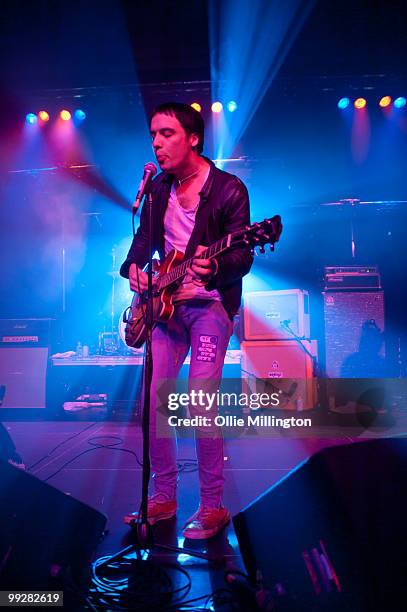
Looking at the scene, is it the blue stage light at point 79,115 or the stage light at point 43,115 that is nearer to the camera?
the blue stage light at point 79,115

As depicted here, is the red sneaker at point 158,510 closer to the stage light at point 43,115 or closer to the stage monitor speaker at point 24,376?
the stage monitor speaker at point 24,376

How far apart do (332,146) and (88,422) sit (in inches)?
220

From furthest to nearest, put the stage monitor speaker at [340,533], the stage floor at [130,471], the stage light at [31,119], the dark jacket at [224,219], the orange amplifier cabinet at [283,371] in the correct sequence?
the stage light at [31,119]
the orange amplifier cabinet at [283,371]
the dark jacket at [224,219]
the stage floor at [130,471]
the stage monitor speaker at [340,533]

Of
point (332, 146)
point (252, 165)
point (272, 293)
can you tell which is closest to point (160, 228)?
point (272, 293)

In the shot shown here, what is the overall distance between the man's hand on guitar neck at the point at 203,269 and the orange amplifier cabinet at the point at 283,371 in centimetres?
382

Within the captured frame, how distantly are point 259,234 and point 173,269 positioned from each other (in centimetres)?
50

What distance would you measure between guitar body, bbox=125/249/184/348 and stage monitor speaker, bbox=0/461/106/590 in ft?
3.16

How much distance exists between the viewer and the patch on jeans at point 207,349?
7.81 ft

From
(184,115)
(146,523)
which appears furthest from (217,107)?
(146,523)

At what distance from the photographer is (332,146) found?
728 centimetres

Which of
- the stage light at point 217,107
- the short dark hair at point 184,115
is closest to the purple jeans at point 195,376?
the short dark hair at point 184,115

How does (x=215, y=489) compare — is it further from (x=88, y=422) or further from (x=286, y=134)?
(x=286, y=134)

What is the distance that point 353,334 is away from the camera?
613 cm

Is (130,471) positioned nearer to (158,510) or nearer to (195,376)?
(158,510)
